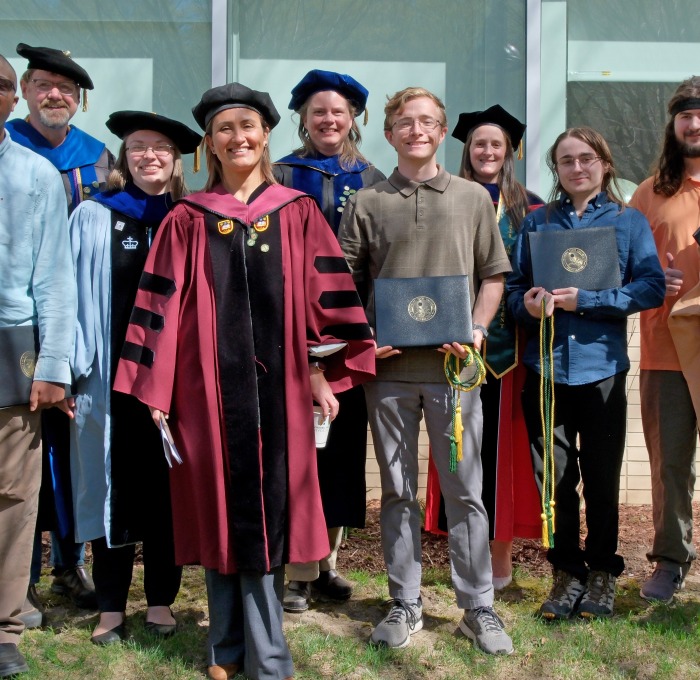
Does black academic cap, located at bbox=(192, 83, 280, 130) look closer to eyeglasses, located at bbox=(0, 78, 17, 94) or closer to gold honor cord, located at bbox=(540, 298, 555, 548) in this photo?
eyeglasses, located at bbox=(0, 78, 17, 94)

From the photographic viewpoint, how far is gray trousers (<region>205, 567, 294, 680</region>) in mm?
3656

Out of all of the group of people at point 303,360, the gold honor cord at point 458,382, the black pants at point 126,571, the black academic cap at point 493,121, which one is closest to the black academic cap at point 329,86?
the group of people at point 303,360

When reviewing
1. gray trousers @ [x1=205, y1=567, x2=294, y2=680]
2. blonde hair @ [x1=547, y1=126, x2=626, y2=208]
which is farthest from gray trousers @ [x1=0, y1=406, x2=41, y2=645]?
blonde hair @ [x1=547, y1=126, x2=626, y2=208]

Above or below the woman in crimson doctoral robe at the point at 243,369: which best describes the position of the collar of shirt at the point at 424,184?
above

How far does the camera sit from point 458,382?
12.9ft

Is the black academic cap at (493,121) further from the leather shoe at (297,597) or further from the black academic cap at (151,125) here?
the leather shoe at (297,597)

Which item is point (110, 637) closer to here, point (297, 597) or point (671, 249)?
point (297, 597)

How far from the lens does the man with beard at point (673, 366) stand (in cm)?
448

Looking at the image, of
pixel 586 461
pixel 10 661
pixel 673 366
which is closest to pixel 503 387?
pixel 586 461

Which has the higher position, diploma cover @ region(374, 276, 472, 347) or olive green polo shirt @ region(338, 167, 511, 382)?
olive green polo shirt @ region(338, 167, 511, 382)

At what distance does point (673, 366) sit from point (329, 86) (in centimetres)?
211

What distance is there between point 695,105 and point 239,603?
120 inches

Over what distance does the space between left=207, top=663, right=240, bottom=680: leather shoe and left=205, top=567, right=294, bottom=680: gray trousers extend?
0.02 m

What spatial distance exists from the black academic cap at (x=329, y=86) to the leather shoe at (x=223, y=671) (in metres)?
2.63
